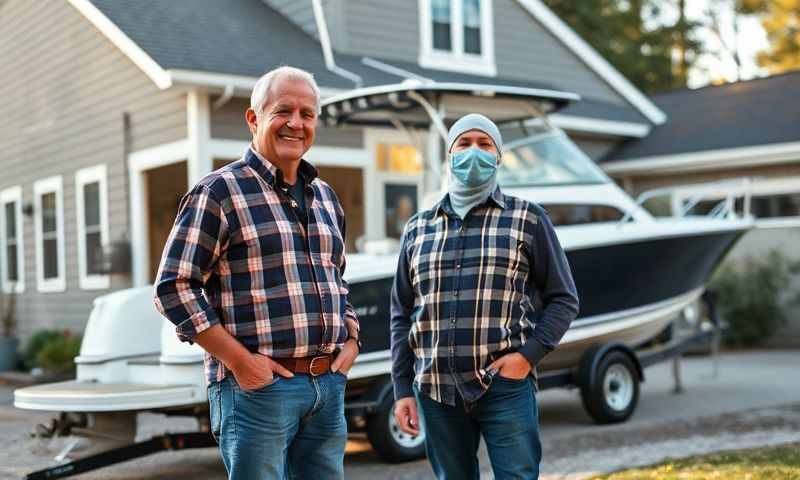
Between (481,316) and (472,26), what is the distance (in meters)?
12.7

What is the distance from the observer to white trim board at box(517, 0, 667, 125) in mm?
16875

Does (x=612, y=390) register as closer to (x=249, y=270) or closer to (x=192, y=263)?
(x=249, y=270)

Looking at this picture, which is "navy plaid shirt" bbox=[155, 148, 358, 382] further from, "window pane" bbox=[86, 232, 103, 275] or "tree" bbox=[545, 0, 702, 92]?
"tree" bbox=[545, 0, 702, 92]

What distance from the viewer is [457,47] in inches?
600

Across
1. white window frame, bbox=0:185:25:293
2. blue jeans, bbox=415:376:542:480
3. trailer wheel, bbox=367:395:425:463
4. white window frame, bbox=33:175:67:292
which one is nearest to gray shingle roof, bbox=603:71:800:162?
white window frame, bbox=33:175:67:292

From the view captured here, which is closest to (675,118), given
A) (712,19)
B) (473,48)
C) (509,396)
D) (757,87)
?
(757,87)

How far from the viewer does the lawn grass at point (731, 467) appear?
554cm

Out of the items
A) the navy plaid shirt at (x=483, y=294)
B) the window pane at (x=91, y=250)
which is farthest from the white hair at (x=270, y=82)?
the window pane at (x=91, y=250)

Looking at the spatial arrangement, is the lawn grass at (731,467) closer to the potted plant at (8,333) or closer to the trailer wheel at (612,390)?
the trailer wheel at (612,390)

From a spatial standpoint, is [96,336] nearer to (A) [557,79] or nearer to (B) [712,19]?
(A) [557,79]

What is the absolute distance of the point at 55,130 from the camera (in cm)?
1462

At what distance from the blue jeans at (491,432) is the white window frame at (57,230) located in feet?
39.1

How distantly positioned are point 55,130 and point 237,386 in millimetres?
12929

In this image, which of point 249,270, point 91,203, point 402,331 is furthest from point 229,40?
point 249,270
